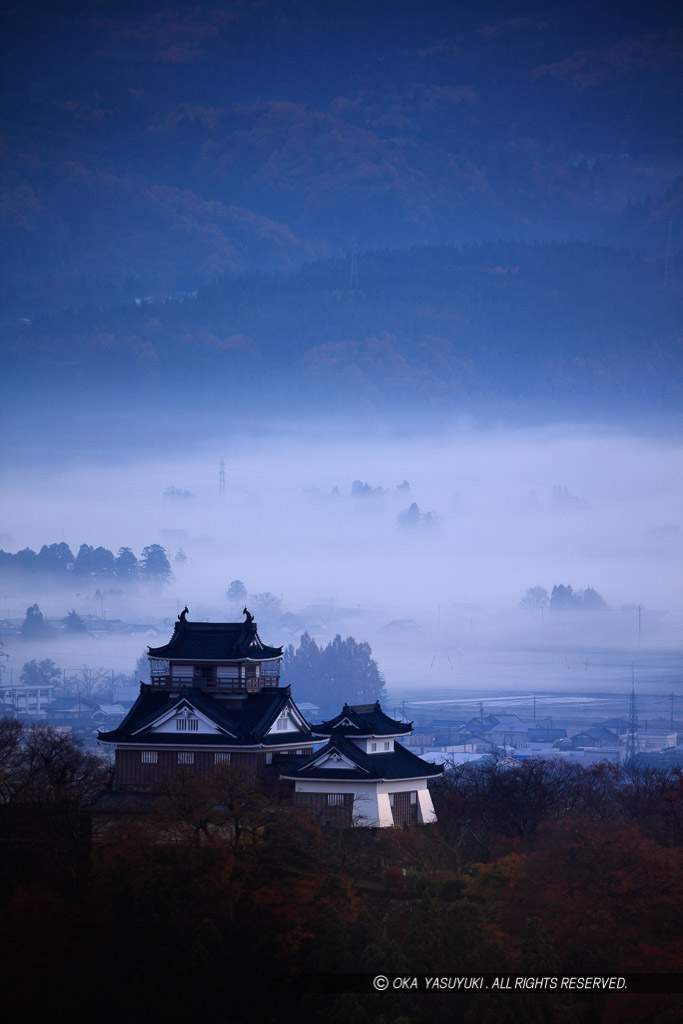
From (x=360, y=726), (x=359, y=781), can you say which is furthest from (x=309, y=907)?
(x=360, y=726)

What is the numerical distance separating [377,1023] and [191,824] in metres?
9.47

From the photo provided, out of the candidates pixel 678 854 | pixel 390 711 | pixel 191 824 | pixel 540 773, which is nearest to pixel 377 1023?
pixel 191 824

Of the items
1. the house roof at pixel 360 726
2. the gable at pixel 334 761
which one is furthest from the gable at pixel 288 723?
the gable at pixel 334 761

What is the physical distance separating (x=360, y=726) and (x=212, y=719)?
5084 millimetres

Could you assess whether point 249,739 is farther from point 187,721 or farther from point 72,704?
point 72,704

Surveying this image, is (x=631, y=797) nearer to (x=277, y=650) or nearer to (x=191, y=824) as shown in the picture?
(x=277, y=650)

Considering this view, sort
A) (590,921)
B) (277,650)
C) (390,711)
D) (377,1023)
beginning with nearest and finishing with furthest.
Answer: (377,1023), (590,921), (277,650), (390,711)

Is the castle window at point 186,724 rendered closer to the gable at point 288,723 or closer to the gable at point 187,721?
the gable at point 187,721

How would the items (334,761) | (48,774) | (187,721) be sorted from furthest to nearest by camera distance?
(48,774) < (187,721) < (334,761)

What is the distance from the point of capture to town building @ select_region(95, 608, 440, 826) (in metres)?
46.3

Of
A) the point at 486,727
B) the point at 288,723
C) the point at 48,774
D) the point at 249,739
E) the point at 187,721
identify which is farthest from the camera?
the point at 486,727

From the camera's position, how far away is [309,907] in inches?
1495

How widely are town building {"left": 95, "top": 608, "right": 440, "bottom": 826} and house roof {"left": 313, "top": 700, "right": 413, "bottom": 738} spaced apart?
5 centimetres

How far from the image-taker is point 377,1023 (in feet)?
113
